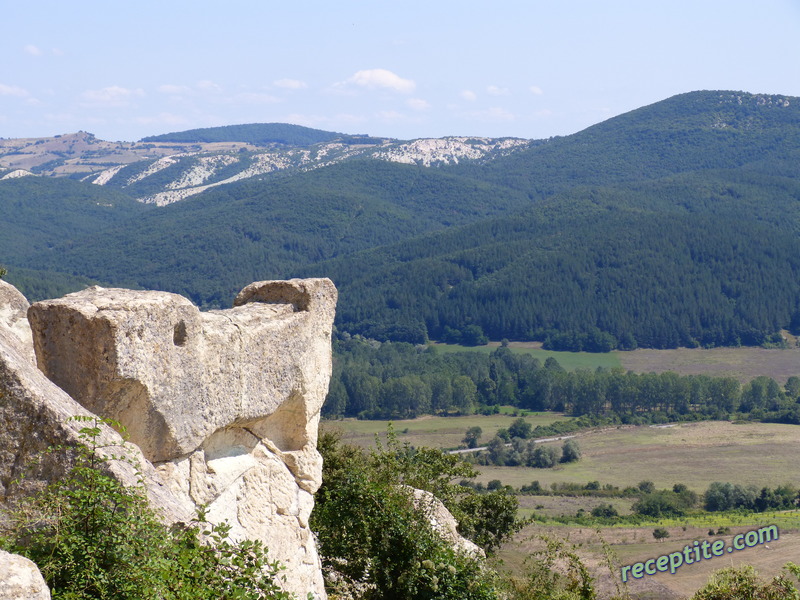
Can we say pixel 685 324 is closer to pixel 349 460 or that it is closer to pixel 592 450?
pixel 592 450

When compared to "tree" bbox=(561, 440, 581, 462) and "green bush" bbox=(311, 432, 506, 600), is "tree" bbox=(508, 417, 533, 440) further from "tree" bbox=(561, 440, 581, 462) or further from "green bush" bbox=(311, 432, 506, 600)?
"green bush" bbox=(311, 432, 506, 600)

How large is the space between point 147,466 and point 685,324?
610 feet

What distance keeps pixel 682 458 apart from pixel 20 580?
100869 millimetres

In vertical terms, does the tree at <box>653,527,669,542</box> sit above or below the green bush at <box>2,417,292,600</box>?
below

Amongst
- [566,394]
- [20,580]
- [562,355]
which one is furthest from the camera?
[562,355]

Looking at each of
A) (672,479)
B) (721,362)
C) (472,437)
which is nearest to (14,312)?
(672,479)

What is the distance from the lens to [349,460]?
968 inches

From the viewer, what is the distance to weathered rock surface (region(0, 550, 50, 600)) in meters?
8.77

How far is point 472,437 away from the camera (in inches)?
4545

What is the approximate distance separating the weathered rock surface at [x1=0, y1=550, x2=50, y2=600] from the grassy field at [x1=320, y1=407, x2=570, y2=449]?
3950 inches

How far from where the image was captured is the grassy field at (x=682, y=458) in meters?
92.4

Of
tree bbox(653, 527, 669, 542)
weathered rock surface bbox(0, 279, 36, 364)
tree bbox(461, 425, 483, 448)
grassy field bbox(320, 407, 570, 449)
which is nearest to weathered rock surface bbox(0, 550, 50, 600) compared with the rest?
weathered rock surface bbox(0, 279, 36, 364)

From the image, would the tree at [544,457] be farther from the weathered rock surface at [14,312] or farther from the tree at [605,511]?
the weathered rock surface at [14,312]

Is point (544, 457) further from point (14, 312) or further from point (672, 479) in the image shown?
point (14, 312)
